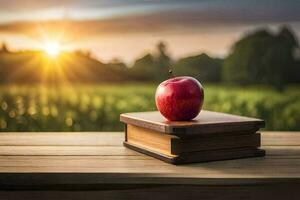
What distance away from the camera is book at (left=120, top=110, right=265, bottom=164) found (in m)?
1.31

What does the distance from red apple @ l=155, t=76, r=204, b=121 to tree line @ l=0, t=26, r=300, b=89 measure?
133 centimetres

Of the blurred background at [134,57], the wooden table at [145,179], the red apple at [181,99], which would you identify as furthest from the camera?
the blurred background at [134,57]

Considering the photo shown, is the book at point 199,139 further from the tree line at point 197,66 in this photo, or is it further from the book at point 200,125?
the tree line at point 197,66

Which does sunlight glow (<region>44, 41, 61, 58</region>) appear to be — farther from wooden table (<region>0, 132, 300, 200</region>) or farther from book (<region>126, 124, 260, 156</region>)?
wooden table (<region>0, 132, 300, 200</region>)

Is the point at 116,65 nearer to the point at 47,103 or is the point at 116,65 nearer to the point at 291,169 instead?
the point at 47,103

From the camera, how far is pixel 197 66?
278 cm

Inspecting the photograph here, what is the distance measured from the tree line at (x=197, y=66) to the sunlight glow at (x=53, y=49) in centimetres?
4

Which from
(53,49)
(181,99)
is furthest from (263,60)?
(181,99)

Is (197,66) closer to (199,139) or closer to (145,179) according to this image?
(199,139)

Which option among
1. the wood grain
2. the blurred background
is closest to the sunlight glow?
the blurred background

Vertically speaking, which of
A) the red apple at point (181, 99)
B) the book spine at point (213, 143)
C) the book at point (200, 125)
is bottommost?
the book spine at point (213, 143)

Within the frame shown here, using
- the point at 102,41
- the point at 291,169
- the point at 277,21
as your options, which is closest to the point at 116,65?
the point at 102,41

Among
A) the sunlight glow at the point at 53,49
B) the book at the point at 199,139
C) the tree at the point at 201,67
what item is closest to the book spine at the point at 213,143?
the book at the point at 199,139

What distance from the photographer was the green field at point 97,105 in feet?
9.31
